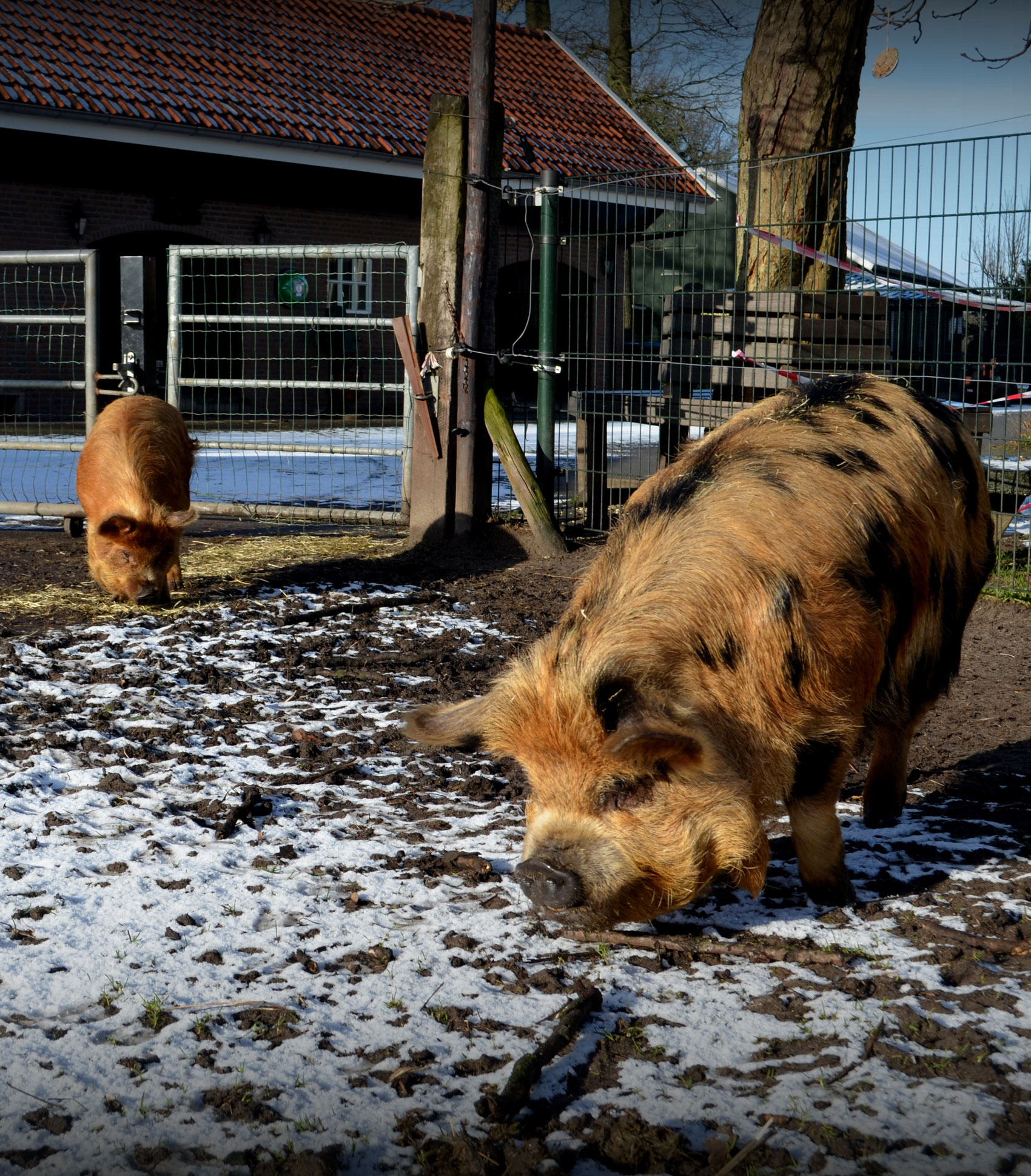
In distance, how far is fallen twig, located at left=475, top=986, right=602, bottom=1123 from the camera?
2.35 metres

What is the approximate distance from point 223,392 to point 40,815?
50.7ft

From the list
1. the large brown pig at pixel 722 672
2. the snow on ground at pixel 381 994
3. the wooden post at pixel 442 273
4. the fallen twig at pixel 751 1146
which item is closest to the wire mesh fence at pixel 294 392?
the wooden post at pixel 442 273

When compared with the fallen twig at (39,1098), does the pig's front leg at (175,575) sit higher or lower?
higher

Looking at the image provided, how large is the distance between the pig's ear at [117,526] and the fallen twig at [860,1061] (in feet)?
16.1

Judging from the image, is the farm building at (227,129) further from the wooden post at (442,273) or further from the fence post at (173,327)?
the wooden post at (442,273)

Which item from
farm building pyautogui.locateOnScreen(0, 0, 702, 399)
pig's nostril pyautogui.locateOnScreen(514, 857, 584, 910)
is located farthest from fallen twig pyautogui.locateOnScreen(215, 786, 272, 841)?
farm building pyautogui.locateOnScreen(0, 0, 702, 399)

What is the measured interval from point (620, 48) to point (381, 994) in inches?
1064

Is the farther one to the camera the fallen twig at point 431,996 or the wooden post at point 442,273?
the wooden post at point 442,273

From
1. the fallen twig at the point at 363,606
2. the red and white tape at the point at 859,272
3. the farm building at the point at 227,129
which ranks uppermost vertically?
the farm building at the point at 227,129

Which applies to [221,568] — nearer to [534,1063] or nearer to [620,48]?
[534,1063]

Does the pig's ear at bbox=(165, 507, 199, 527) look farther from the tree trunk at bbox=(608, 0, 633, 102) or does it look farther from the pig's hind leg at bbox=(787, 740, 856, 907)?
the tree trunk at bbox=(608, 0, 633, 102)

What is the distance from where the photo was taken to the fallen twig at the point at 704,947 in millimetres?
2992

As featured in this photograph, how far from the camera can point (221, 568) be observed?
7.56 m

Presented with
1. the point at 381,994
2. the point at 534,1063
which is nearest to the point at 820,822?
the point at 534,1063
